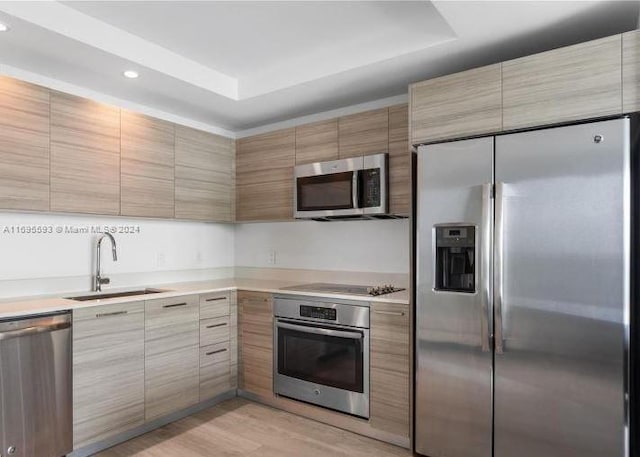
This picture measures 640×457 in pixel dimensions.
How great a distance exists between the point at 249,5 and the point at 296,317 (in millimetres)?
2013

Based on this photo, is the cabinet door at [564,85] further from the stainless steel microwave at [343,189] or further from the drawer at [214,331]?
the drawer at [214,331]

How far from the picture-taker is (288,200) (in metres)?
3.40

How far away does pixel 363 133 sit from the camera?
299 cm

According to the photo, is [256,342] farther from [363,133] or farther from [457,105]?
[457,105]

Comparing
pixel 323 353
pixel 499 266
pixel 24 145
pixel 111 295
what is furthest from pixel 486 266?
pixel 24 145

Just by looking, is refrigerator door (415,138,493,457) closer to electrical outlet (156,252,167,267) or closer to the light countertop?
the light countertop

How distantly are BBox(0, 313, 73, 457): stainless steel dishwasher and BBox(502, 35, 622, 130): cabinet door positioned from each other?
271 centimetres

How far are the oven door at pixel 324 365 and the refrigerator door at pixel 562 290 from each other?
34.1 inches

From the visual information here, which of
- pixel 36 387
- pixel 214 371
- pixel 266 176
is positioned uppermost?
pixel 266 176

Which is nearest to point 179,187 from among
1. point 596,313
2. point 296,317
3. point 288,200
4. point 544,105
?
point 288,200

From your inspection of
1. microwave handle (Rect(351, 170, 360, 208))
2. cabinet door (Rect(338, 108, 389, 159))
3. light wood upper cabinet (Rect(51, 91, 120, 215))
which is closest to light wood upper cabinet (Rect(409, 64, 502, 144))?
cabinet door (Rect(338, 108, 389, 159))

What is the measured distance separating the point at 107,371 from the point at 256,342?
1.08 metres

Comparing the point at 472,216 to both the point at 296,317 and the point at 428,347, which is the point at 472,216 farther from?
the point at 296,317

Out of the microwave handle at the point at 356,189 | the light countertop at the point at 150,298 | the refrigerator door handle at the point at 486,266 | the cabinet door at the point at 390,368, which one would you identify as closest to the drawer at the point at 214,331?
the light countertop at the point at 150,298
